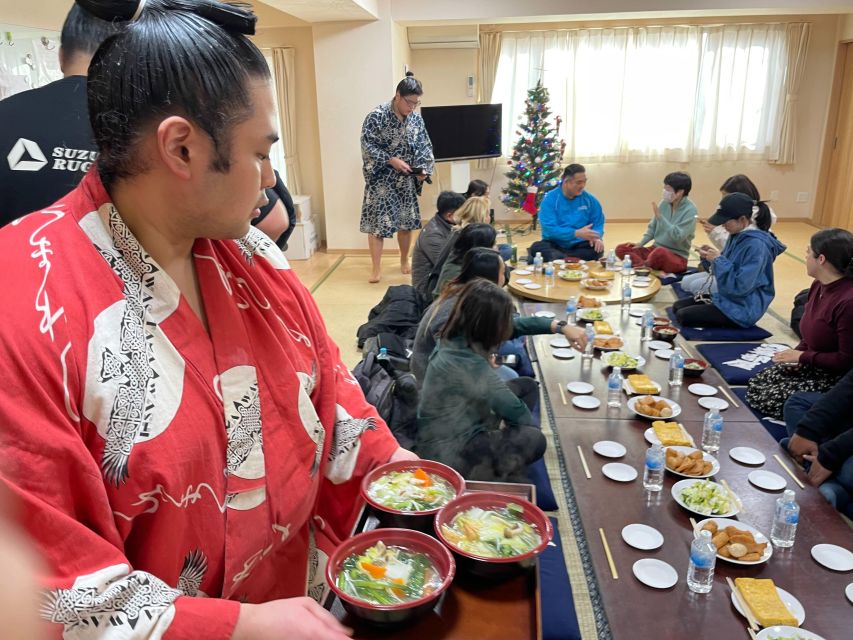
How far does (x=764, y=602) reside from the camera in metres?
1.41

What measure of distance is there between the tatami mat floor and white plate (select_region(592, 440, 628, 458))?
218cm

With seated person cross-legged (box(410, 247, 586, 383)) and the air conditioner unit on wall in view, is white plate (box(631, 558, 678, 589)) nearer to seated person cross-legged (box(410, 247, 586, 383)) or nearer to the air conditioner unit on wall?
seated person cross-legged (box(410, 247, 586, 383))

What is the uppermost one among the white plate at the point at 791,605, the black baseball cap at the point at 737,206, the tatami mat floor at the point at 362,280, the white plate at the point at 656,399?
the black baseball cap at the point at 737,206

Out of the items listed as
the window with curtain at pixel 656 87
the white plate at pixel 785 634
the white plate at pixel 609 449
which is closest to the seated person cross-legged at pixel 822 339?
the white plate at pixel 609 449

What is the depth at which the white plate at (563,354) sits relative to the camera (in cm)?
300

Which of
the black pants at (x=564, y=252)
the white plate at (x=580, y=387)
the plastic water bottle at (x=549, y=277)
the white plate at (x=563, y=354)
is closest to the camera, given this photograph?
the white plate at (x=580, y=387)

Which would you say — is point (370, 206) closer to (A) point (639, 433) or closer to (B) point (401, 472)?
(A) point (639, 433)

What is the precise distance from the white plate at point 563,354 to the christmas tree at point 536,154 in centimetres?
504

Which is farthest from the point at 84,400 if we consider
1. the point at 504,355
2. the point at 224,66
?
the point at 504,355

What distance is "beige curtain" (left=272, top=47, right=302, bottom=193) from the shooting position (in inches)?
273

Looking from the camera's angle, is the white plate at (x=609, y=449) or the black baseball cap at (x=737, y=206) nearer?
the white plate at (x=609, y=449)

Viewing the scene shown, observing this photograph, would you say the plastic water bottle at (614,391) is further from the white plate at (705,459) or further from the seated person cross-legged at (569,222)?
the seated person cross-legged at (569,222)

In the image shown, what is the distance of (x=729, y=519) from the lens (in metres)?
1.73

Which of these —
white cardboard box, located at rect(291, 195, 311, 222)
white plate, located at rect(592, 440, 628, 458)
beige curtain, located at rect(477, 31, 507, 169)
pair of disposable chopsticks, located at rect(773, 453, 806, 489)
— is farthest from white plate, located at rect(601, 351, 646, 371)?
beige curtain, located at rect(477, 31, 507, 169)
